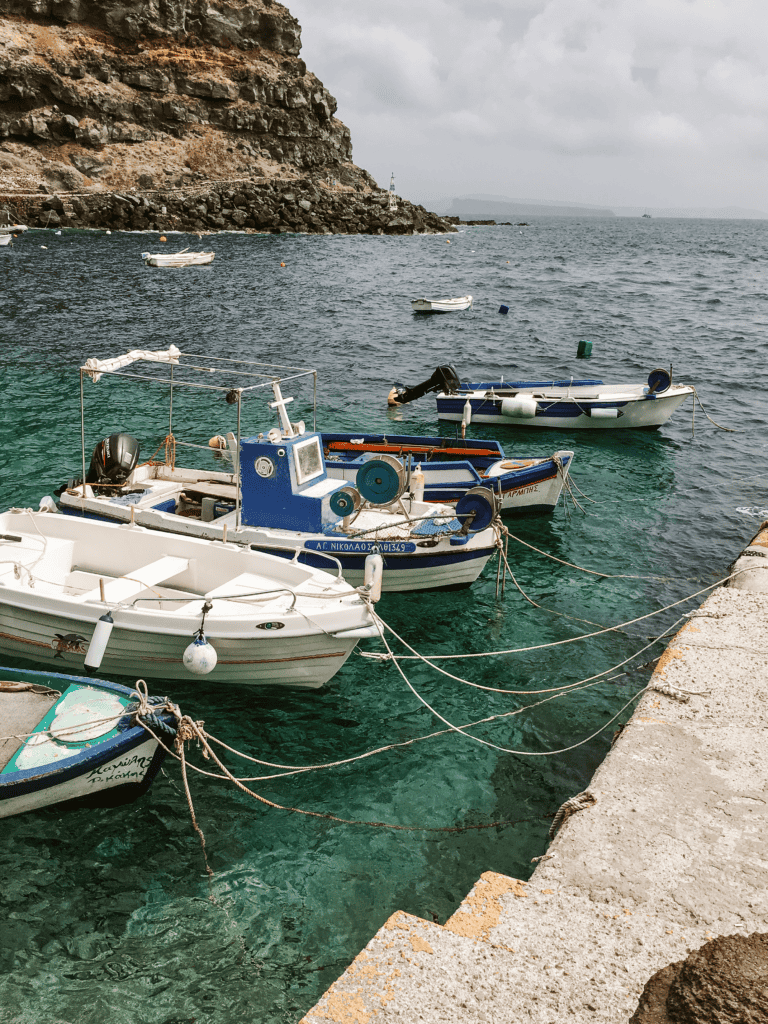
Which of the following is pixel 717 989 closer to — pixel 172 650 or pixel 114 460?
pixel 172 650

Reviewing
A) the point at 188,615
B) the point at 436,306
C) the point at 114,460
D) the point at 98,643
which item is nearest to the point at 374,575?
the point at 188,615

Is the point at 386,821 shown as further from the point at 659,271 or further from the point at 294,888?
the point at 659,271

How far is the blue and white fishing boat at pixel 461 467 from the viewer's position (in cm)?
1565

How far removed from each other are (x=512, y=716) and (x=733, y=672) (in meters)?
3.05

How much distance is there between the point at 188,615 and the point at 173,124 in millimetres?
125331

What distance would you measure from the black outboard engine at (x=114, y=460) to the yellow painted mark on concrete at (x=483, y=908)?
1134 centimetres

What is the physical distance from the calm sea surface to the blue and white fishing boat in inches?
29.7

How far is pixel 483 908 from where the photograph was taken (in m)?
4.92

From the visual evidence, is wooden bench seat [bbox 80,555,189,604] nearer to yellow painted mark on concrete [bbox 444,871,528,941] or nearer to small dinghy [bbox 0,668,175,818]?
small dinghy [bbox 0,668,175,818]

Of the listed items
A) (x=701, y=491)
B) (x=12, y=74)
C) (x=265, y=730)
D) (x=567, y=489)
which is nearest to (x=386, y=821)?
(x=265, y=730)

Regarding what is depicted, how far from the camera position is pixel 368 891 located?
720 centimetres

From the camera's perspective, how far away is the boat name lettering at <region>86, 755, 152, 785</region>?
25.3ft

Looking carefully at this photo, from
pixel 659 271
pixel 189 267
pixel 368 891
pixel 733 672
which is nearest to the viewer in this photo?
pixel 368 891

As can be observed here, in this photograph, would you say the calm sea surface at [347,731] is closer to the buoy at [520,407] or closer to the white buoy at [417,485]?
the buoy at [520,407]
